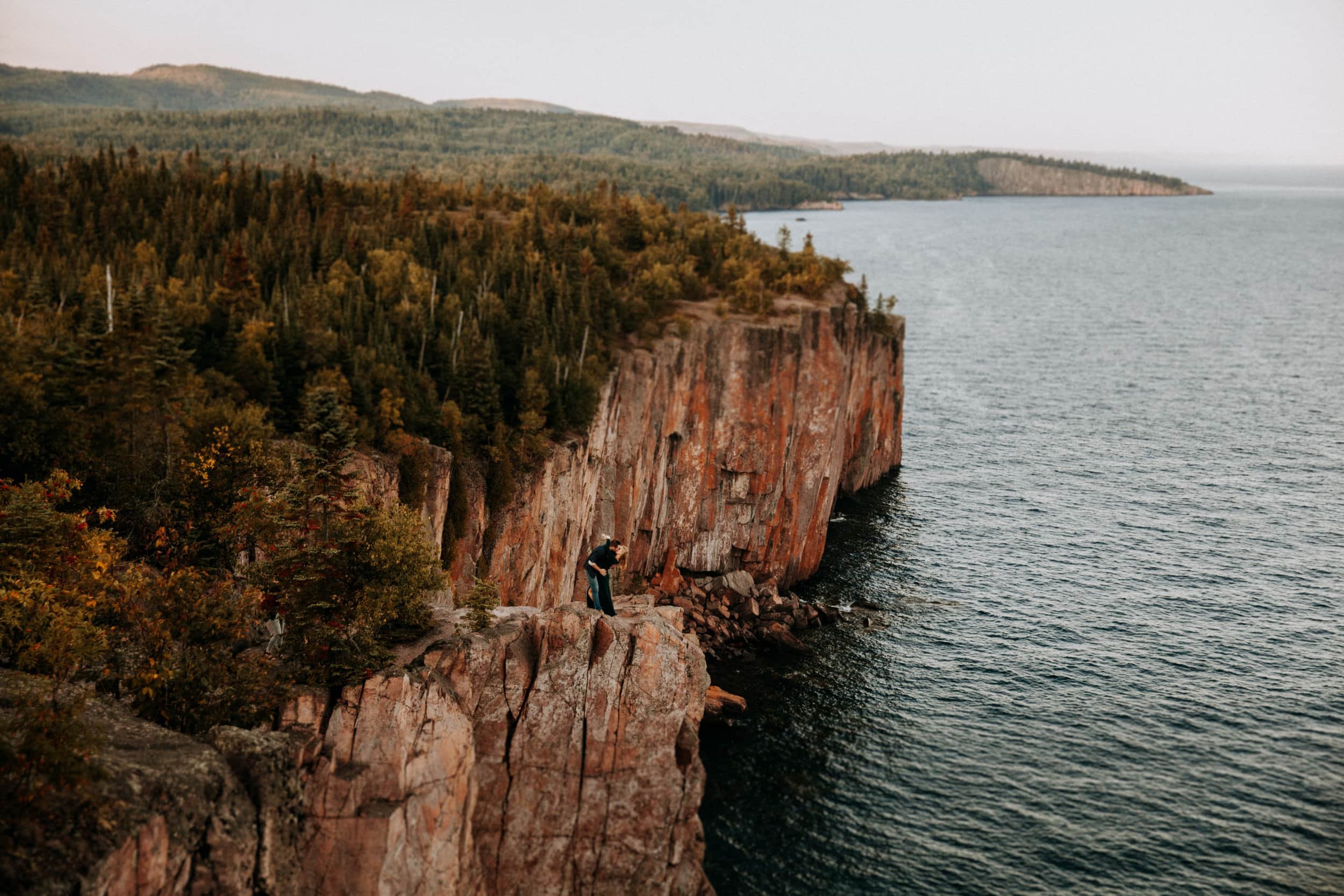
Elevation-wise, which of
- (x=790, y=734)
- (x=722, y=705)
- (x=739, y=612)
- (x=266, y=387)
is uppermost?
(x=266, y=387)

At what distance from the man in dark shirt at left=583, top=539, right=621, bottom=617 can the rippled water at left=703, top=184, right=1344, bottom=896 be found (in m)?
17.5

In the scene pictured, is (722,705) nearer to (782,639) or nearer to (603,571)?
(782,639)

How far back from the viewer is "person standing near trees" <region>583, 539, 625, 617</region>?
37031 millimetres

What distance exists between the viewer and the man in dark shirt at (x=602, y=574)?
37.0 metres

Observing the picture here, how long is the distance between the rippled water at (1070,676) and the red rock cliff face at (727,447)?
5958mm

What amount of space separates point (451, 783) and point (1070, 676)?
45678 millimetres

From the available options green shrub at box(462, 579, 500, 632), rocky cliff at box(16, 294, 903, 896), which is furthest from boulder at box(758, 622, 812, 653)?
green shrub at box(462, 579, 500, 632)

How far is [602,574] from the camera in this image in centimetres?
3784

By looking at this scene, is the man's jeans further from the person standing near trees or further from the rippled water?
the rippled water

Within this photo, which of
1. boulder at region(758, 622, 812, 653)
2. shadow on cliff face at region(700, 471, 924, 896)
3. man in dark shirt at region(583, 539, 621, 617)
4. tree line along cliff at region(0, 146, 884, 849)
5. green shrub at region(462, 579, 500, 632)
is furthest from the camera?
boulder at region(758, 622, 812, 653)

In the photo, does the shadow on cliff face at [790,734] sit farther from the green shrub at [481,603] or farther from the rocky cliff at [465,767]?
the green shrub at [481,603]

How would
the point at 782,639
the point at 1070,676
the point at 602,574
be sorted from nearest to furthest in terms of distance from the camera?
the point at 602,574, the point at 1070,676, the point at 782,639

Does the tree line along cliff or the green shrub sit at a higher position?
the tree line along cliff

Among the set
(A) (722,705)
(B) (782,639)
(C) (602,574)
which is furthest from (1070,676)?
(C) (602,574)
